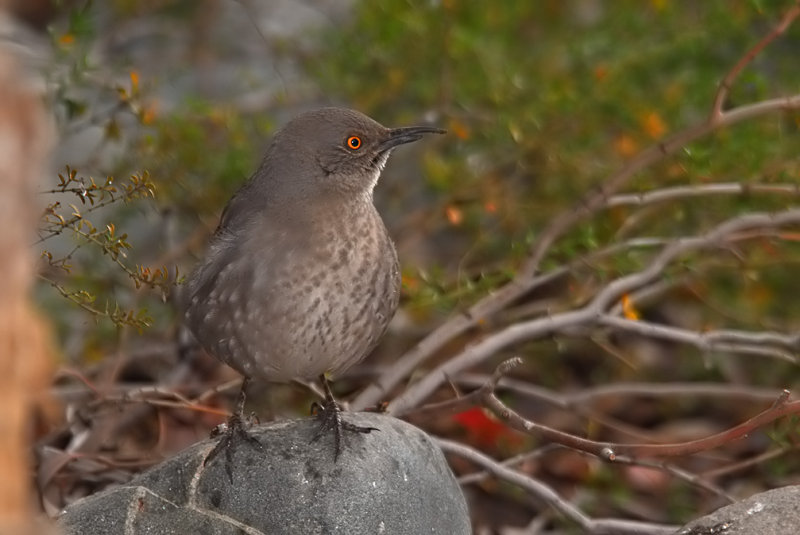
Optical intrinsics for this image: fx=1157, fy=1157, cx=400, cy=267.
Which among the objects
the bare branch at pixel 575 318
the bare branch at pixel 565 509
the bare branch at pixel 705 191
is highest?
the bare branch at pixel 705 191

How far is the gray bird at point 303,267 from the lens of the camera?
11.5 feet

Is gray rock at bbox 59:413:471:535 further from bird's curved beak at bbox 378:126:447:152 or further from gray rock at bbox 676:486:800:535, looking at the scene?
bird's curved beak at bbox 378:126:447:152

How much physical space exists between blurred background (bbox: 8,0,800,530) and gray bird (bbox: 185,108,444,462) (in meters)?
0.69

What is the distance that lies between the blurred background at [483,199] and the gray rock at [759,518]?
0.80m

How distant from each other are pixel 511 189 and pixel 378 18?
3.81 feet

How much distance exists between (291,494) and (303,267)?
2.21 ft

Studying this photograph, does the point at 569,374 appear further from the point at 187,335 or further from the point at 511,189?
the point at 187,335

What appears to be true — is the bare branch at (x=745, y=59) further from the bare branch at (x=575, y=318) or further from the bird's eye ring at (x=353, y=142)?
the bird's eye ring at (x=353, y=142)

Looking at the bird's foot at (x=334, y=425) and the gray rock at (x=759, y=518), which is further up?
the gray rock at (x=759, y=518)

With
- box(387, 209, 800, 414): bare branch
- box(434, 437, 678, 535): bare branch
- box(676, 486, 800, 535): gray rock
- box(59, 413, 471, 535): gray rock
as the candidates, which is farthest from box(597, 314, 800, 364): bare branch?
box(59, 413, 471, 535): gray rock

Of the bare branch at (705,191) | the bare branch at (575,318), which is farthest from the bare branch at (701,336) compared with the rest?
the bare branch at (705,191)

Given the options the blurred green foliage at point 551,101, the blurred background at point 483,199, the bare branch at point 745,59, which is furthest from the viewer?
the blurred green foliage at point 551,101

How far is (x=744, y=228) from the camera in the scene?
4.68 metres

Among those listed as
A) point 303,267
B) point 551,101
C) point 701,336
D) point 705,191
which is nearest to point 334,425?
point 303,267
